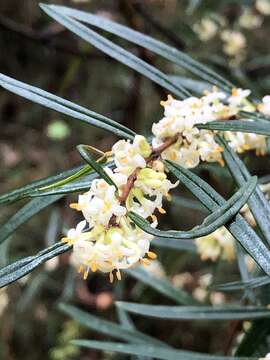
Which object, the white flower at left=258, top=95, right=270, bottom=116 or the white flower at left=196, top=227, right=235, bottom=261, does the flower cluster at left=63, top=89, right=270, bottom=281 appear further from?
the white flower at left=196, top=227, right=235, bottom=261

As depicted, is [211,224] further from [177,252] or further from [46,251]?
[177,252]

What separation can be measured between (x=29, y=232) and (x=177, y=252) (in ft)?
1.44

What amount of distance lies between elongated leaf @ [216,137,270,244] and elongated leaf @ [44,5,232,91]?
0.62ft

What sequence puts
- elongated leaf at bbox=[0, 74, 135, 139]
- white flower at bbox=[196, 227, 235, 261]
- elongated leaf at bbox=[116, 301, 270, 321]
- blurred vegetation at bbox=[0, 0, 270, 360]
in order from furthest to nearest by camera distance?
blurred vegetation at bbox=[0, 0, 270, 360], white flower at bbox=[196, 227, 235, 261], elongated leaf at bbox=[116, 301, 270, 321], elongated leaf at bbox=[0, 74, 135, 139]

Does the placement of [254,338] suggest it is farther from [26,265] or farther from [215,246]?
[26,265]

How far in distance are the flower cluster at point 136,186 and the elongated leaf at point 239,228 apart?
0.02 m

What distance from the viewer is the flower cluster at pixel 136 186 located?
18.8 inches

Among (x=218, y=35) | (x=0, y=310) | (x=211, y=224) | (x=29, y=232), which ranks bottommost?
(x=211, y=224)

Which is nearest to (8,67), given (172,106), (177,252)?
(177,252)

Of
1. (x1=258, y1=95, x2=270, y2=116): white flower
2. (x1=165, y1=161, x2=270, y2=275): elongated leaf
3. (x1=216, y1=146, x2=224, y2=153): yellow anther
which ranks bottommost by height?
(x1=165, y1=161, x2=270, y2=275): elongated leaf

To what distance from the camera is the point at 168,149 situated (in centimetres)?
58

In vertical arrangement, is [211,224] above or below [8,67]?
below

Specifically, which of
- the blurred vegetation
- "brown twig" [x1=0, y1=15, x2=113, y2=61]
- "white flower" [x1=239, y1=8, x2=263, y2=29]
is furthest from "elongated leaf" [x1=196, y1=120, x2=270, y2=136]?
"white flower" [x1=239, y1=8, x2=263, y2=29]

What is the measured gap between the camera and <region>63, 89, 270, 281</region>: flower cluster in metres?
0.48
